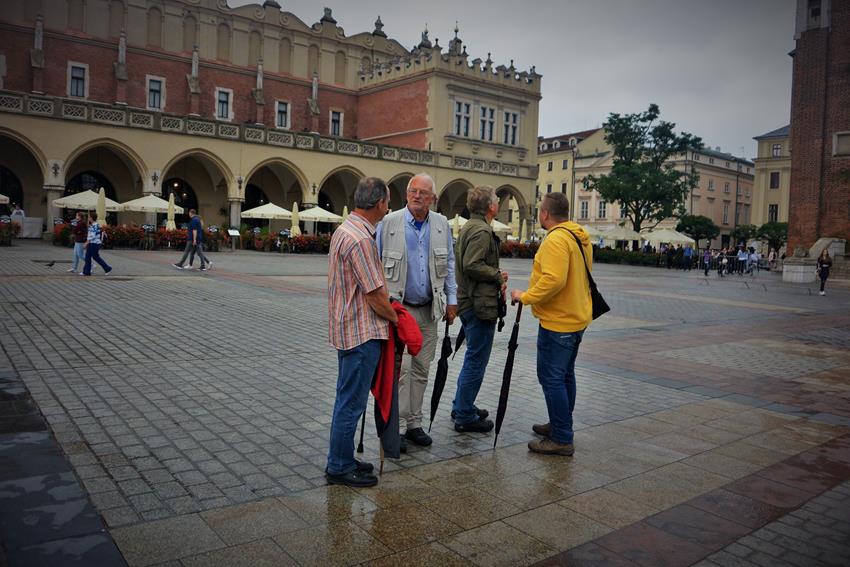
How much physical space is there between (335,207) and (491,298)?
40311 millimetres

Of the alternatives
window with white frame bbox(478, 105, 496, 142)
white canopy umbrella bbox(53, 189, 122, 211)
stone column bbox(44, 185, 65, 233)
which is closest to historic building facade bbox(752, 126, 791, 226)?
window with white frame bbox(478, 105, 496, 142)

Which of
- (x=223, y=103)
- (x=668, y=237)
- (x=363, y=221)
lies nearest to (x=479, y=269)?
(x=363, y=221)

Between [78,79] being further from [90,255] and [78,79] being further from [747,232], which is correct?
[747,232]

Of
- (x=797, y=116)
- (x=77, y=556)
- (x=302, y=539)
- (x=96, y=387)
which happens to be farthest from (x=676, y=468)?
(x=797, y=116)

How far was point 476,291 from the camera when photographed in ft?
16.0

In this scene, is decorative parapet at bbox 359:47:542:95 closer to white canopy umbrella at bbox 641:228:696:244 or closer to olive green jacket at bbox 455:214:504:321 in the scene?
white canopy umbrella at bbox 641:228:696:244

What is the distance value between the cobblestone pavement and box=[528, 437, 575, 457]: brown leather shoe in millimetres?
109

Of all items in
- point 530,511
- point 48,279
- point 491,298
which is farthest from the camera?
point 48,279

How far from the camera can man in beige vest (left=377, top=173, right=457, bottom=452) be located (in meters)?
4.46

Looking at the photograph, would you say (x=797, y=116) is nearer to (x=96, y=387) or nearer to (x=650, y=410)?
(x=650, y=410)

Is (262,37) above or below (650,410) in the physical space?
above

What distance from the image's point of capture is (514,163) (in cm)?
4769

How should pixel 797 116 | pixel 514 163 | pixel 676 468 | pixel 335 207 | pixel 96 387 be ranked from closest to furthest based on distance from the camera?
pixel 676 468
pixel 96 387
pixel 797 116
pixel 335 207
pixel 514 163

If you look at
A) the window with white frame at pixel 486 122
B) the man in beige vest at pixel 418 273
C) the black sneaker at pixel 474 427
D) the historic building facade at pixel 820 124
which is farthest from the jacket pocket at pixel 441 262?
the window with white frame at pixel 486 122
